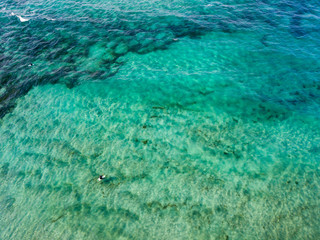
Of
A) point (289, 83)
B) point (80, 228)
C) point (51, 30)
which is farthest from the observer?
point (51, 30)

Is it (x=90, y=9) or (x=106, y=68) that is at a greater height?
(x=90, y=9)

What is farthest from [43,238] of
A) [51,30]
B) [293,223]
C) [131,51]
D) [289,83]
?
[51,30]

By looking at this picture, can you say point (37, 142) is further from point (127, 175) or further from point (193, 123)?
point (193, 123)

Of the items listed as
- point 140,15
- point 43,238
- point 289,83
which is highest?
point 140,15

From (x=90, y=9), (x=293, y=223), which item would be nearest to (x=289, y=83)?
(x=293, y=223)

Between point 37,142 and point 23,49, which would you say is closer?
point 37,142

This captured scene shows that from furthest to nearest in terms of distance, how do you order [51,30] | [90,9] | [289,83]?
1. [90,9]
2. [51,30]
3. [289,83]
